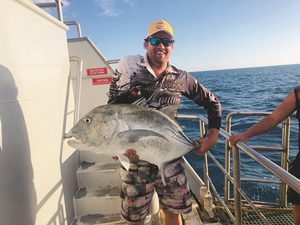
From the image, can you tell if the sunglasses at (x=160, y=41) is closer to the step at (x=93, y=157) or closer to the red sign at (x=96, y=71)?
the step at (x=93, y=157)

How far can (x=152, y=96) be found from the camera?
254 centimetres

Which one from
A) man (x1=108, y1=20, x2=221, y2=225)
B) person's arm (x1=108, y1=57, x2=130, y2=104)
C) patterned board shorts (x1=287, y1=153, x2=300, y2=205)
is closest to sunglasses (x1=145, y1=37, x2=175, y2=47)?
man (x1=108, y1=20, x2=221, y2=225)

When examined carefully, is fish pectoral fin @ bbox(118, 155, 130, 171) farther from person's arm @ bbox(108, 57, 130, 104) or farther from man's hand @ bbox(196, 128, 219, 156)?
→ man's hand @ bbox(196, 128, 219, 156)

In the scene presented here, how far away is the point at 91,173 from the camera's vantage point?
12.7 ft

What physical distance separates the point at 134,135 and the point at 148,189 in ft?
2.34

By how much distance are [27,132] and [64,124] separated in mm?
954

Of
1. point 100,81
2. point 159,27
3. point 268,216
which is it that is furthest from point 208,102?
point 100,81

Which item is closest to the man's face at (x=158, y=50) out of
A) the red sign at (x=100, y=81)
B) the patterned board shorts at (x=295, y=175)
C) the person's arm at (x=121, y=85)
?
the person's arm at (x=121, y=85)

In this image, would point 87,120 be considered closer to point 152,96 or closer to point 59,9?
point 152,96

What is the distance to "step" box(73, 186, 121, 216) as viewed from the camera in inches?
142

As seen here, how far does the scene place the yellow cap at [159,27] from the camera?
250 centimetres

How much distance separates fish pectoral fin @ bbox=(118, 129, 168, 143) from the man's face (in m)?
0.72

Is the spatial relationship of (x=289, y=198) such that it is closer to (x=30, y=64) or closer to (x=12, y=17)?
(x=30, y=64)

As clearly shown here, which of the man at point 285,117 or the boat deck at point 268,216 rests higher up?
the man at point 285,117
